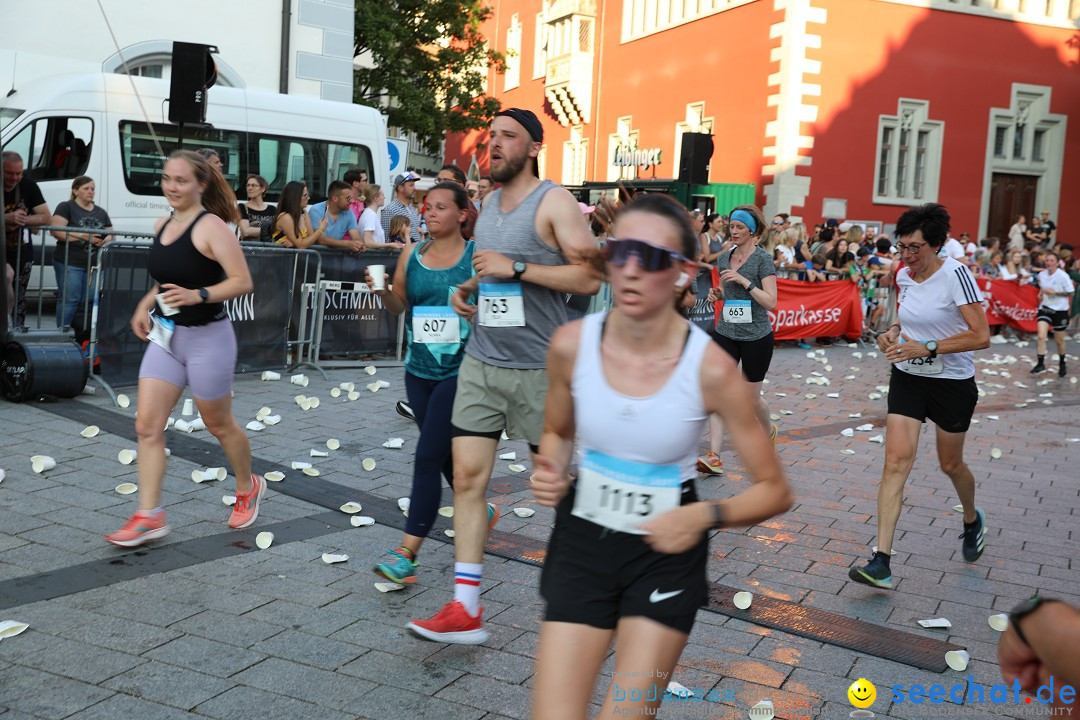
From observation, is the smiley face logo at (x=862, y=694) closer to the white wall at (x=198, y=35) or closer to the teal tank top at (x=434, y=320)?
the teal tank top at (x=434, y=320)

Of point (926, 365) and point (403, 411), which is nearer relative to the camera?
point (926, 365)

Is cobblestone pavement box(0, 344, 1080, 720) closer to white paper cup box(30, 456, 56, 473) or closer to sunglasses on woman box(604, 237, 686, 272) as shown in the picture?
white paper cup box(30, 456, 56, 473)

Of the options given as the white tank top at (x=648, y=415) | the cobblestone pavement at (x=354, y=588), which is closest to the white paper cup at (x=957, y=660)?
the cobblestone pavement at (x=354, y=588)

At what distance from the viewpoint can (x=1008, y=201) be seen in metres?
30.3

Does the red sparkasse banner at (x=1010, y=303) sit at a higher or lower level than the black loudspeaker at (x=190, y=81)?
lower

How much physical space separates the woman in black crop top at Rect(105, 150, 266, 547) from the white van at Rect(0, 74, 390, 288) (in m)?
7.82

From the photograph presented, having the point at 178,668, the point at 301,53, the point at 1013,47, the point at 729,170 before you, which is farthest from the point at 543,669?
the point at 1013,47

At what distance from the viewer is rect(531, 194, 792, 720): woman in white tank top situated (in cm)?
257

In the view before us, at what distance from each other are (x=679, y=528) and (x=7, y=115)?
14.2 meters

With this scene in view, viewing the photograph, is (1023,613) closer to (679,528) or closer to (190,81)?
(679,528)

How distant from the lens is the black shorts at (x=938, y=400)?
214 inches

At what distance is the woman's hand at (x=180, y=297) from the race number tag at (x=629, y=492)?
291cm

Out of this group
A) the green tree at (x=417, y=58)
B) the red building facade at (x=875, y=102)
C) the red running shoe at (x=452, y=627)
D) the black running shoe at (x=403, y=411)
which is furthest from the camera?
the green tree at (x=417, y=58)

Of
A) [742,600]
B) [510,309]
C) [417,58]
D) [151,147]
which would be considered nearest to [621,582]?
[510,309]
